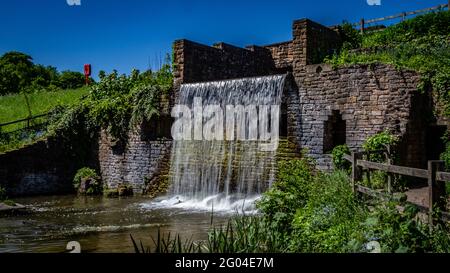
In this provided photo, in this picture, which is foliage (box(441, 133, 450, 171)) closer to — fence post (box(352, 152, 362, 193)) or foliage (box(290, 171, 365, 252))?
fence post (box(352, 152, 362, 193))

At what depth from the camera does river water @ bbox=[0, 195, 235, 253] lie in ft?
22.5

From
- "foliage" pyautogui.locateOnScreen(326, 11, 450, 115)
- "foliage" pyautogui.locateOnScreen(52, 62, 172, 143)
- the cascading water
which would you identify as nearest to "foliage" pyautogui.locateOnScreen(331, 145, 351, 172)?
the cascading water

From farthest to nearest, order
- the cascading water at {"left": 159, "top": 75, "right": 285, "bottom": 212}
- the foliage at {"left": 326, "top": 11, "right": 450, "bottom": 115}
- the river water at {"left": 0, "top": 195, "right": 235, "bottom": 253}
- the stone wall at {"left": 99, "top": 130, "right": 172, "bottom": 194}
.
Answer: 1. the stone wall at {"left": 99, "top": 130, "right": 172, "bottom": 194}
2. the cascading water at {"left": 159, "top": 75, "right": 285, "bottom": 212}
3. the foliage at {"left": 326, "top": 11, "right": 450, "bottom": 115}
4. the river water at {"left": 0, "top": 195, "right": 235, "bottom": 253}

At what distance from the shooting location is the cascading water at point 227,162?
1077cm

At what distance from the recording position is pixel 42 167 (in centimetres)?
1487

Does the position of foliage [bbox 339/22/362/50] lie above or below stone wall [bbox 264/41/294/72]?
above

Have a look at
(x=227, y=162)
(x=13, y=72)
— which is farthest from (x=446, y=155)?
(x=13, y=72)

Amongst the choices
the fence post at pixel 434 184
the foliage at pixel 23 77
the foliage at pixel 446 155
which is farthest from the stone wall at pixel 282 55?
the foliage at pixel 23 77

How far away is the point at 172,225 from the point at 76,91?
51.8 feet

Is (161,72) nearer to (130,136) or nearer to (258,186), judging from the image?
(130,136)

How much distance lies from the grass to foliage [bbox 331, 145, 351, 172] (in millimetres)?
13761

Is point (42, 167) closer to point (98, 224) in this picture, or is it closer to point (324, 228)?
point (98, 224)

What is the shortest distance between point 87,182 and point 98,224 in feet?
20.4
